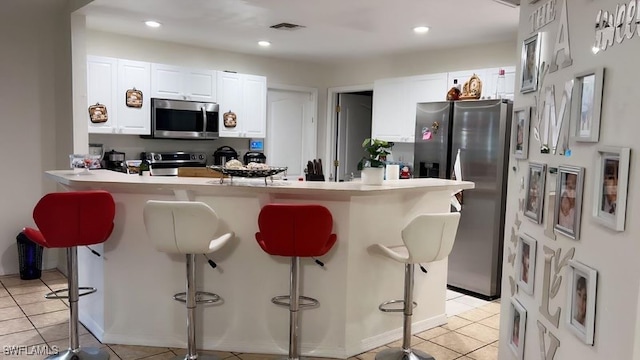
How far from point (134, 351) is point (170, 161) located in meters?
2.88

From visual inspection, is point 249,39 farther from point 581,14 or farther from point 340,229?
point 581,14

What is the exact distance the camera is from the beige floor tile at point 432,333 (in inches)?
134

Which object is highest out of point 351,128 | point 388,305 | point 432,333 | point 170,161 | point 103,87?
point 103,87

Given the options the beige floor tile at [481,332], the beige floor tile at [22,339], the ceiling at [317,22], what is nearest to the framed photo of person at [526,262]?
the beige floor tile at [481,332]

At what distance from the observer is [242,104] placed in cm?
594

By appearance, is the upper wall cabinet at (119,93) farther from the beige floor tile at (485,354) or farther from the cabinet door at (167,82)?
the beige floor tile at (485,354)

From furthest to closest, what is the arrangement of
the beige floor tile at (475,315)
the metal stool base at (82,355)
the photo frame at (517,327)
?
the beige floor tile at (475,315) < the metal stool base at (82,355) < the photo frame at (517,327)

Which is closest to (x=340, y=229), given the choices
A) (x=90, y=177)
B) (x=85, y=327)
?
(x=90, y=177)

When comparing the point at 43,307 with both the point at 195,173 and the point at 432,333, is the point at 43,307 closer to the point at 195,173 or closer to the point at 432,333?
the point at 195,173

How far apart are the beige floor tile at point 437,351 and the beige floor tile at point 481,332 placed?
330 millimetres

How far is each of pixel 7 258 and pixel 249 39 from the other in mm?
3224

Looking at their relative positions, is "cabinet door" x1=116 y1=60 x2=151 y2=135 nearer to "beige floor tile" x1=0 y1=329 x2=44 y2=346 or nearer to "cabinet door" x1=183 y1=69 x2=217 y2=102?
"cabinet door" x1=183 y1=69 x2=217 y2=102

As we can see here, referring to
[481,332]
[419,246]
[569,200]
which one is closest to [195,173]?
[419,246]

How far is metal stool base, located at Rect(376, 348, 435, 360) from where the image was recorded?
295 cm
